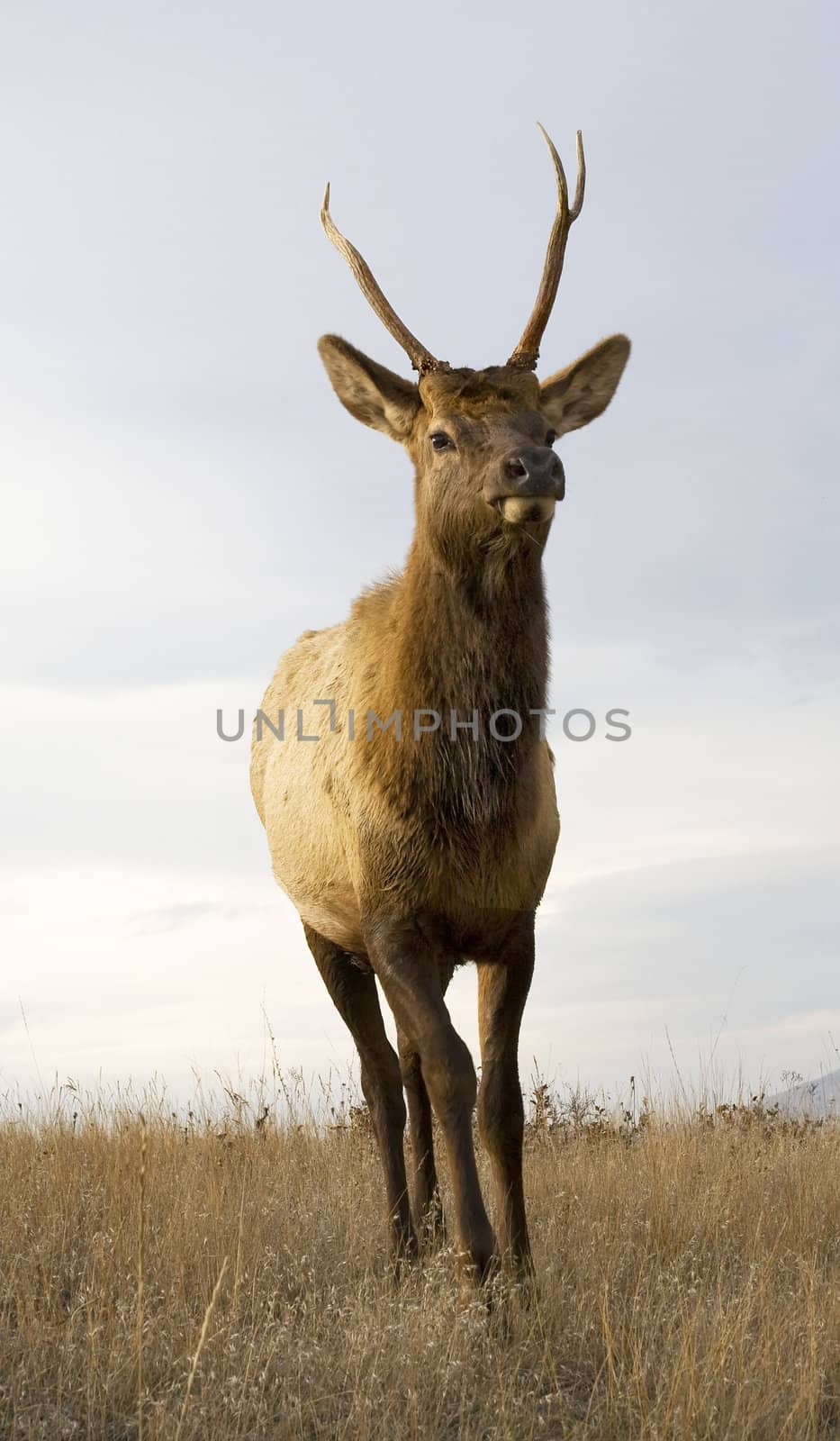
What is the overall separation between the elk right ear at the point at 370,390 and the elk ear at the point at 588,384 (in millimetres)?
621

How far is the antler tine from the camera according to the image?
5.88m

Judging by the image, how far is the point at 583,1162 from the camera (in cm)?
873

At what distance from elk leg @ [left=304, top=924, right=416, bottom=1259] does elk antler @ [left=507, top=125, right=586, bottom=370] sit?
309 cm

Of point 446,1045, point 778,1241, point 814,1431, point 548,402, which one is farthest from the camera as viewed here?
point 778,1241

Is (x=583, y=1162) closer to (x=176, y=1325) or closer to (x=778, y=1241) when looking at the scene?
(x=778, y=1241)

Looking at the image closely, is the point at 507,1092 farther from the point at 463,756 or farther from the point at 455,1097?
the point at 463,756

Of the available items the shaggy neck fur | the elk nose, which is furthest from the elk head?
the shaggy neck fur

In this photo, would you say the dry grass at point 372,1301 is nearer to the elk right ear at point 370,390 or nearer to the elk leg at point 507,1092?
the elk leg at point 507,1092

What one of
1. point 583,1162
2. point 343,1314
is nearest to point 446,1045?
point 343,1314

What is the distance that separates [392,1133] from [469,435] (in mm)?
3251

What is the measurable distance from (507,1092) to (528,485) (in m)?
2.43

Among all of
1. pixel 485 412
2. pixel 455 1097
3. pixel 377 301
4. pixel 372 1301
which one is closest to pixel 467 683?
pixel 485 412

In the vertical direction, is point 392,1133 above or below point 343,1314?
above

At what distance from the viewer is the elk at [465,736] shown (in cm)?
520
